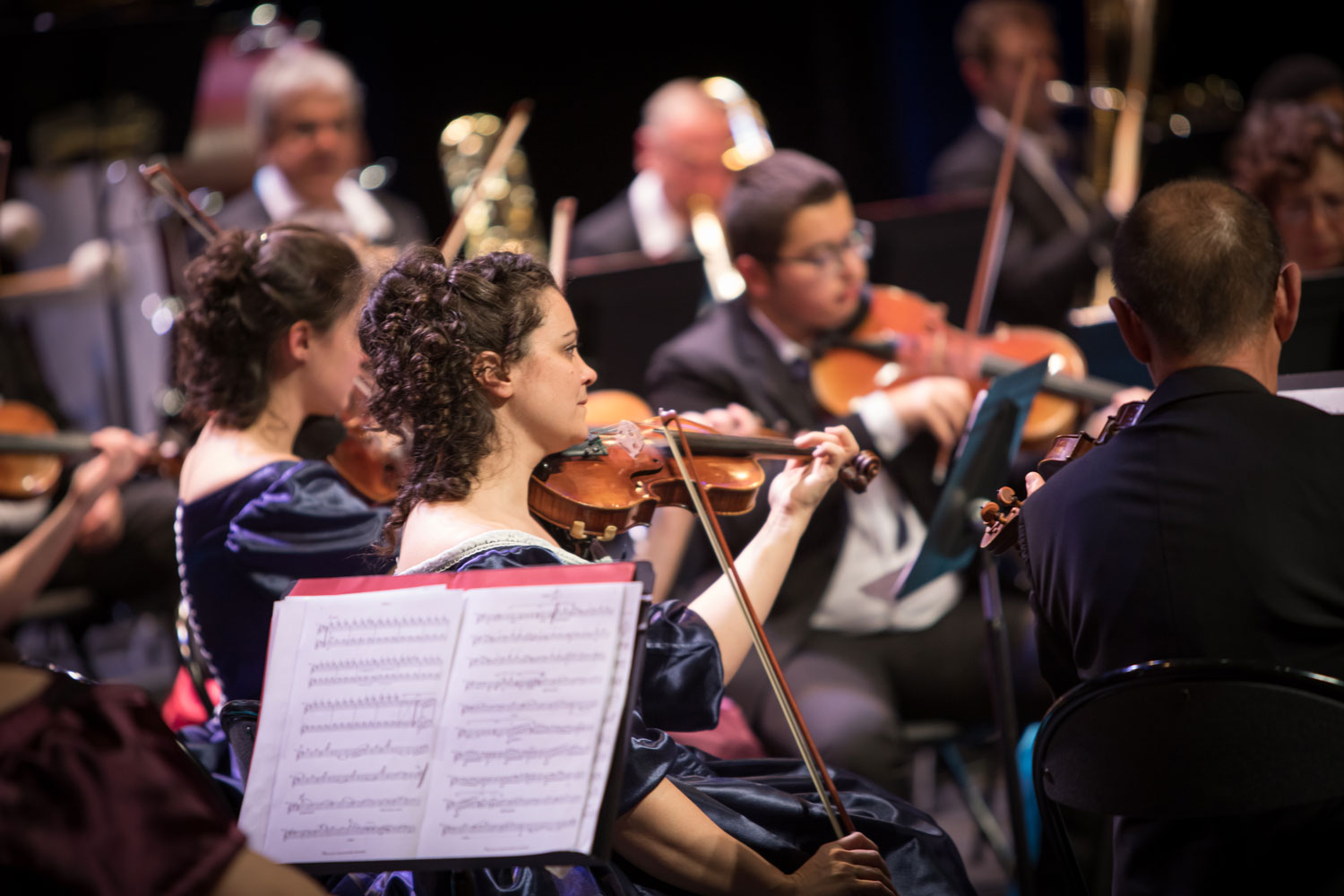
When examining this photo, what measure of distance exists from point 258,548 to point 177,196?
896mm

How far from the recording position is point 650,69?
18.9 feet

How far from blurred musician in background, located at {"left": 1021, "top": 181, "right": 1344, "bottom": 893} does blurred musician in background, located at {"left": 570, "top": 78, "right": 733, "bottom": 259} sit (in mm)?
2523

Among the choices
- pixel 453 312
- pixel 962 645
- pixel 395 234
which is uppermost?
pixel 453 312

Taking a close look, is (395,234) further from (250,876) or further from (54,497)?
(250,876)

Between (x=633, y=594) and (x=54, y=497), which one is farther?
(x=54, y=497)

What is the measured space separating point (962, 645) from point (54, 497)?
2.72 m

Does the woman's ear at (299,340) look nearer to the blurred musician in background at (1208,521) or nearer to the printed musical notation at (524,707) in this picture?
the printed musical notation at (524,707)

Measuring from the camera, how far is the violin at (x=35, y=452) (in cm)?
293

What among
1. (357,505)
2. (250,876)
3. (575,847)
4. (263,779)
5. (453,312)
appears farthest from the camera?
(357,505)

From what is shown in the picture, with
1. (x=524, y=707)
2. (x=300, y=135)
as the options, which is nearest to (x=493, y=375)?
(x=524, y=707)

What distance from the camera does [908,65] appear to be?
5.39 m

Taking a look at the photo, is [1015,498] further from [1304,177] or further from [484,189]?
[484,189]

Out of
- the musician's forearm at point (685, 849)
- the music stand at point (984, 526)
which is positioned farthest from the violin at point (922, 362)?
the musician's forearm at point (685, 849)

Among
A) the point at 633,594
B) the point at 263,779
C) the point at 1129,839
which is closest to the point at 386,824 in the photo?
the point at 263,779
